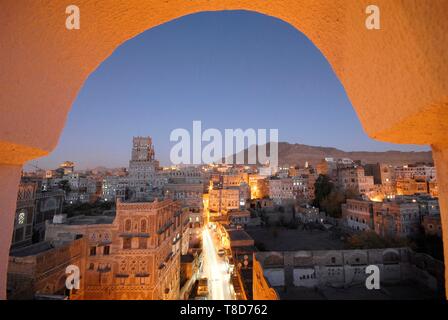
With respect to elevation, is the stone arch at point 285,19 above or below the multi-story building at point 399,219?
above

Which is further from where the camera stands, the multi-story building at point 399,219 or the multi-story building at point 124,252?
the multi-story building at point 399,219

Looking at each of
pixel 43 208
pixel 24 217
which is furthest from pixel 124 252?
pixel 43 208

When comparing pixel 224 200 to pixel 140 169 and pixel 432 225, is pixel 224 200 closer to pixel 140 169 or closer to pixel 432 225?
pixel 140 169

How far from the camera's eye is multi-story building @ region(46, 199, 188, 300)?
52.5 feet

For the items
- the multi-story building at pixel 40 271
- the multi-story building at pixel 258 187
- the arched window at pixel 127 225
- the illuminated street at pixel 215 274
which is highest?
the multi-story building at pixel 258 187

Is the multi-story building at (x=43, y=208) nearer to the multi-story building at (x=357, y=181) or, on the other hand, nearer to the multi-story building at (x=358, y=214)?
Result: the multi-story building at (x=358, y=214)

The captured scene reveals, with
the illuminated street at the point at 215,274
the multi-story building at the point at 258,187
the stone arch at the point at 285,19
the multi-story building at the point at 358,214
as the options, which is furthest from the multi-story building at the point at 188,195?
the stone arch at the point at 285,19

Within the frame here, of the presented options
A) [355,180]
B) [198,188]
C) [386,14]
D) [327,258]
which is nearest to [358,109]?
[386,14]

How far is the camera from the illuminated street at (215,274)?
2240 cm

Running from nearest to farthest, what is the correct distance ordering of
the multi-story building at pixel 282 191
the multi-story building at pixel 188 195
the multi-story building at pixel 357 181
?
the multi-story building at pixel 188 195, the multi-story building at pixel 357 181, the multi-story building at pixel 282 191

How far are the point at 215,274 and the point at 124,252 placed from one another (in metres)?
12.9

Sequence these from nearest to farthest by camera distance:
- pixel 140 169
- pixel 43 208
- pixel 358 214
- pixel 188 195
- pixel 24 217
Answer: pixel 24 217 → pixel 43 208 → pixel 358 214 → pixel 188 195 → pixel 140 169

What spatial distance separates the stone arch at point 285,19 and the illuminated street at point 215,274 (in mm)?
22786

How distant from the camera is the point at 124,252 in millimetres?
16500
